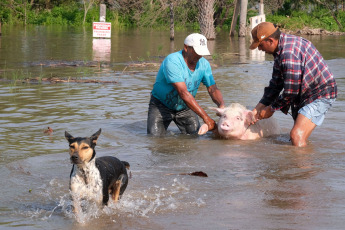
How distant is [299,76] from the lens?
7660 millimetres

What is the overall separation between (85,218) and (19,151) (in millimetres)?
2996

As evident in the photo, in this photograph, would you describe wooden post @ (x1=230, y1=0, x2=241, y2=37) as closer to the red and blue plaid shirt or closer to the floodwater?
the floodwater

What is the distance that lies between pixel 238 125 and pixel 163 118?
115 cm

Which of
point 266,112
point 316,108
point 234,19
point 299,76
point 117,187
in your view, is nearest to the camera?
point 117,187

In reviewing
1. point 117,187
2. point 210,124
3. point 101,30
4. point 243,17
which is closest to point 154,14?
point 243,17

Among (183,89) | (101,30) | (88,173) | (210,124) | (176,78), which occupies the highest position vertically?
(101,30)

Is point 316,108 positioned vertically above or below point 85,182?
above

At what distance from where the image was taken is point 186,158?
7691 mm

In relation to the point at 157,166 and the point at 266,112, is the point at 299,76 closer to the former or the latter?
the point at 266,112

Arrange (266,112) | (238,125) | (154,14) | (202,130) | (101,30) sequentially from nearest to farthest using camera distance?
1. (202,130)
2. (266,112)
3. (238,125)
4. (101,30)
5. (154,14)

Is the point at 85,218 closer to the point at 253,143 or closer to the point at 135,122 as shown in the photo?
the point at 253,143

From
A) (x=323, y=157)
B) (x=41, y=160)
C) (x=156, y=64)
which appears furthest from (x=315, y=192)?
(x=156, y=64)

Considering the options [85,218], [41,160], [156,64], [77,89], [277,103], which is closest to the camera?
[85,218]

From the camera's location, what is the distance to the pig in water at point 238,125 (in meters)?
8.72
